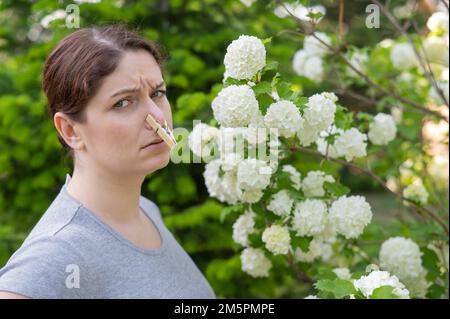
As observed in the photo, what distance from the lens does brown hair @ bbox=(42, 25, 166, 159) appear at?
160cm

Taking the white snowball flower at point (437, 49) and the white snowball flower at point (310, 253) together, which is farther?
the white snowball flower at point (437, 49)

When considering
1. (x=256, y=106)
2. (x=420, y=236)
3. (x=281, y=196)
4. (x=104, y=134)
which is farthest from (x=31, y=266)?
(x=420, y=236)

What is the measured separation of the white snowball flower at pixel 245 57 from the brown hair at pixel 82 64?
261 mm

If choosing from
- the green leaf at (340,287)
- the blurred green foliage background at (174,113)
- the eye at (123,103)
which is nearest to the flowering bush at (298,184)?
the green leaf at (340,287)

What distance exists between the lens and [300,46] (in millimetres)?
4305

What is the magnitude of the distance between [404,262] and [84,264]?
46.4 inches

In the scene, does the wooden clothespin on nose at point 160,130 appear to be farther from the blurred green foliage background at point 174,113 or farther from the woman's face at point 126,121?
the blurred green foliage background at point 174,113

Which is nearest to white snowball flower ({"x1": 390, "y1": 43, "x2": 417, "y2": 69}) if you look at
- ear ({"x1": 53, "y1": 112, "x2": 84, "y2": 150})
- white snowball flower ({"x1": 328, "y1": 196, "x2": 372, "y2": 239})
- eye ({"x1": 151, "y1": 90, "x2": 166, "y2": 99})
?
white snowball flower ({"x1": 328, "y1": 196, "x2": 372, "y2": 239})

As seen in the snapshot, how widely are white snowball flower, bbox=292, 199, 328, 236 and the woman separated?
451mm

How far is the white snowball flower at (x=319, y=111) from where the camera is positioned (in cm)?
178

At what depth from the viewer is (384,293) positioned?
123 centimetres

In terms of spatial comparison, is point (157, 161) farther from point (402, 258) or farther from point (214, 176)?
point (402, 258)

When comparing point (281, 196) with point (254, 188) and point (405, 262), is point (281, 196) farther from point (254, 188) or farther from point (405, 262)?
point (405, 262)

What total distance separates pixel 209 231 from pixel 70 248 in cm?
215
